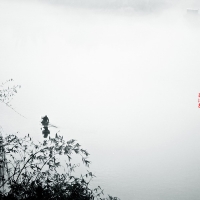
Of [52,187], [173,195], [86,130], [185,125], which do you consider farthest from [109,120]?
[52,187]

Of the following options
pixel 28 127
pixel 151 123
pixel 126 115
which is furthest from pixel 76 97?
pixel 151 123

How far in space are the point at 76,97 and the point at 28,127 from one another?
21.0ft

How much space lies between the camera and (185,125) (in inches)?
958

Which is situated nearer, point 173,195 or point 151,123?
point 173,195

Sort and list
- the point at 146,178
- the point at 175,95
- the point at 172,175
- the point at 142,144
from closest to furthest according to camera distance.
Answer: the point at 146,178
the point at 172,175
the point at 142,144
the point at 175,95

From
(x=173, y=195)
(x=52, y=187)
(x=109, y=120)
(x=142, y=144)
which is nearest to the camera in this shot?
(x=52, y=187)

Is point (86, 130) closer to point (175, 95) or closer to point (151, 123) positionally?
point (151, 123)

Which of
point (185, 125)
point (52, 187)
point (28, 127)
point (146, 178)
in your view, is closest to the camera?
point (52, 187)

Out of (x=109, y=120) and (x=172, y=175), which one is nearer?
(x=172, y=175)

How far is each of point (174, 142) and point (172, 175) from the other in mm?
7379

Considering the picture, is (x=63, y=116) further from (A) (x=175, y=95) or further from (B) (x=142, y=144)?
(A) (x=175, y=95)

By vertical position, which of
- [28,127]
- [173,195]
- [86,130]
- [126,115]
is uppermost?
[126,115]

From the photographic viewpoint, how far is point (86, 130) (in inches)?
535

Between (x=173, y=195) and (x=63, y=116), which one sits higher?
(x=63, y=116)
